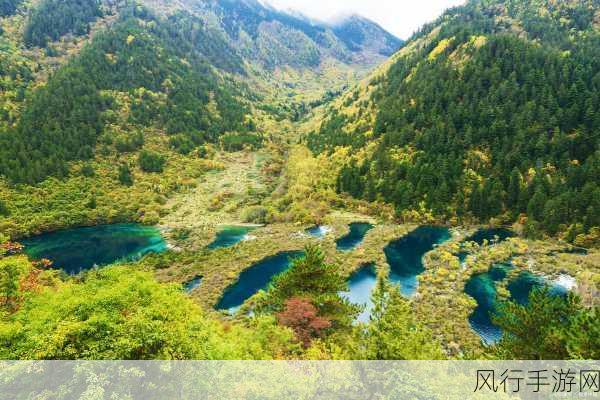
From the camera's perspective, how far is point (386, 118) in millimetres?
142000

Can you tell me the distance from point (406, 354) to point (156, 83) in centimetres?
20329

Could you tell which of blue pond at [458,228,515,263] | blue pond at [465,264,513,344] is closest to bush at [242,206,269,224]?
blue pond at [458,228,515,263]

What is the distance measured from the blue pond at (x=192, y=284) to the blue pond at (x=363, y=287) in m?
27.7

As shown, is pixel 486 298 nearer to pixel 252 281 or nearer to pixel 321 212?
pixel 252 281

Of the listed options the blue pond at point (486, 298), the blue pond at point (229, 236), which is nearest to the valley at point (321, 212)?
the blue pond at point (486, 298)

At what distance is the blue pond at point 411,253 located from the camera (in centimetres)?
7162

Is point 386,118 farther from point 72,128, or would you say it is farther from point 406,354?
point 406,354

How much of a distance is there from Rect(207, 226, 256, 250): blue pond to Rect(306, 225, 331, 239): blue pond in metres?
17.5

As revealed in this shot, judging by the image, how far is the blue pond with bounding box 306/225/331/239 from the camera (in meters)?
99.5

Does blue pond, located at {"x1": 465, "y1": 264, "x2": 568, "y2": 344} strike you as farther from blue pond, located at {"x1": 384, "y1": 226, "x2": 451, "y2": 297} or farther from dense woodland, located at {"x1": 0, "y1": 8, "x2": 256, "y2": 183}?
dense woodland, located at {"x1": 0, "y1": 8, "x2": 256, "y2": 183}

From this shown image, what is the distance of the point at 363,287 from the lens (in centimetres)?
7131

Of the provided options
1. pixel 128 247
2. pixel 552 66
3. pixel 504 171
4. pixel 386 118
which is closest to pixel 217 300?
pixel 128 247

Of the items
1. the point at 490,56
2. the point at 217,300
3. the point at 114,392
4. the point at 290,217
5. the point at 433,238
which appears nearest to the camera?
the point at 114,392

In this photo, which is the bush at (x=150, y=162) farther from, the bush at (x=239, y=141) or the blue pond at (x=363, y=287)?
the blue pond at (x=363, y=287)
